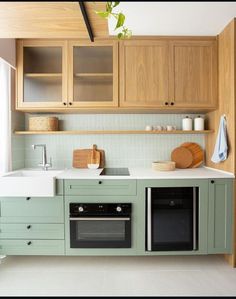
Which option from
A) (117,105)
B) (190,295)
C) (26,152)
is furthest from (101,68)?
(190,295)

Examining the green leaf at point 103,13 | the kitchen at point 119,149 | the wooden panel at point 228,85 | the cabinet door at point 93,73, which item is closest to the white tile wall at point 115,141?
the kitchen at point 119,149

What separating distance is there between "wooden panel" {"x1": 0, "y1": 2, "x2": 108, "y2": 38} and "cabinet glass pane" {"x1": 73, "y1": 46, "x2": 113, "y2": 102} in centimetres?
85

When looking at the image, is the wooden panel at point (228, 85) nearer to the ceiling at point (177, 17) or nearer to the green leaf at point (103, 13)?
the ceiling at point (177, 17)

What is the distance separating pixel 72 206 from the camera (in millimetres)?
1846

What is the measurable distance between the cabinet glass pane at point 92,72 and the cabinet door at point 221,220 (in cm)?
139

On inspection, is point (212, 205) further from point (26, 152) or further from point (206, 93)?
point (26, 152)

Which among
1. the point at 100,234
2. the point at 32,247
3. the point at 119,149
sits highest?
the point at 119,149

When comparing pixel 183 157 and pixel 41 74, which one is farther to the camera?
pixel 183 157

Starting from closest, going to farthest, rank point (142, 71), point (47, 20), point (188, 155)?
point (47, 20) < point (142, 71) < point (188, 155)

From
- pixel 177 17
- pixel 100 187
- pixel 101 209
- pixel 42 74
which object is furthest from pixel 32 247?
pixel 177 17

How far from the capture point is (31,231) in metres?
1.87

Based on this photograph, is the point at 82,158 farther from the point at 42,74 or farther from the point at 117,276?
the point at 117,276

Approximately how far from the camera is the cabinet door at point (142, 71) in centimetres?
208

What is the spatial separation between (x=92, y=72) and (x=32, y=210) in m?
1.46
